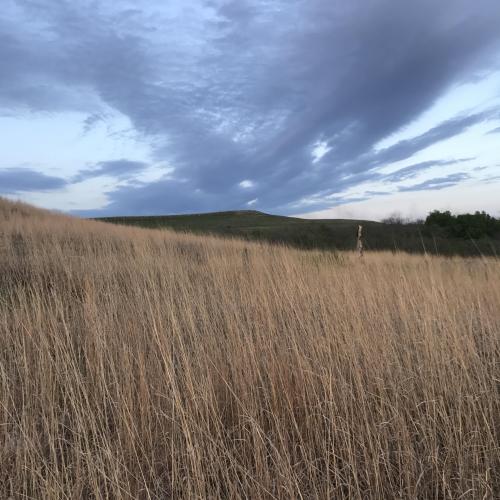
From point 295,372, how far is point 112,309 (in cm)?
232

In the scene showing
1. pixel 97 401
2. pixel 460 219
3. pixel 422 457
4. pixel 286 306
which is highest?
pixel 460 219

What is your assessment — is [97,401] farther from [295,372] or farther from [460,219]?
[460,219]

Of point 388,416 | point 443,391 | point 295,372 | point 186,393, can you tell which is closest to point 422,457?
point 388,416

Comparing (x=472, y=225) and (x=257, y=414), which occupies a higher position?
(x=472, y=225)

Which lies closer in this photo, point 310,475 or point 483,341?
point 310,475

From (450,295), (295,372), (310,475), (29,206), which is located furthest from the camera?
(29,206)

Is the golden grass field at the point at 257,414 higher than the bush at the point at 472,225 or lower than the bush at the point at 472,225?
lower

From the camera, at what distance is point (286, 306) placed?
4.27 meters

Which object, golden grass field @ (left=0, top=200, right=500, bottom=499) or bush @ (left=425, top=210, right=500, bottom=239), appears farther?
bush @ (left=425, top=210, right=500, bottom=239)

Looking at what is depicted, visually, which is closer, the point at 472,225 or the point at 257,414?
the point at 257,414

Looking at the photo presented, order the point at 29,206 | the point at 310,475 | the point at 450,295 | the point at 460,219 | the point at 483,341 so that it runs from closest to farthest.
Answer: the point at 310,475, the point at 483,341, the point at 450,295, the point at 29,206, the point at 460,219

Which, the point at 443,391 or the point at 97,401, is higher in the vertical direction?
the point at 97,401

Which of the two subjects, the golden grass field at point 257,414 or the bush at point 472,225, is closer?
the golden grass field at point 257,414

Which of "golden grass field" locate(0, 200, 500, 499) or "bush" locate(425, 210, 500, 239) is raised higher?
"bush" locate(425, 210, 500, 239)
